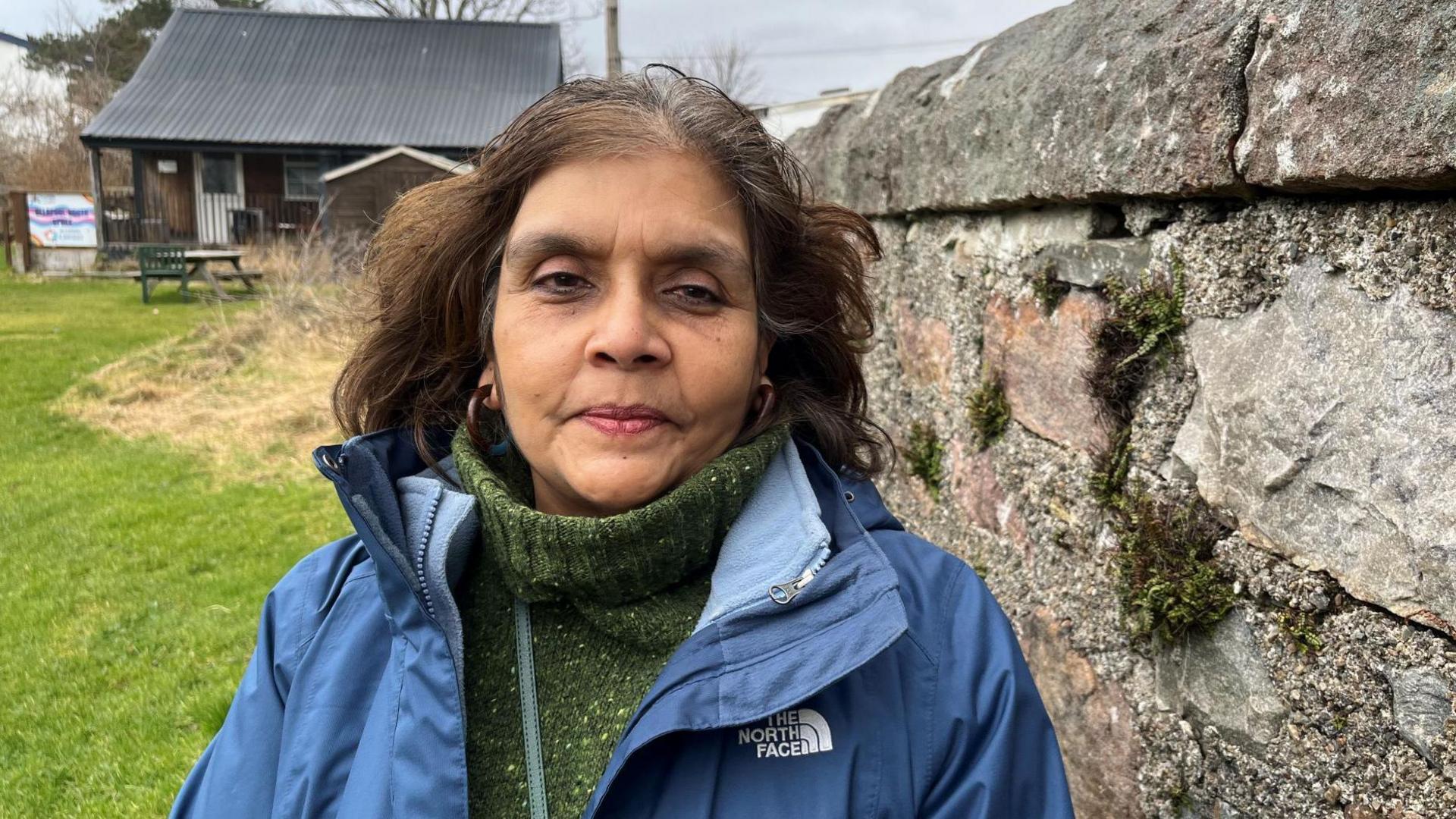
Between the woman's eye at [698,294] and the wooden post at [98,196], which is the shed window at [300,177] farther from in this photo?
the woman's eye at [698,294]

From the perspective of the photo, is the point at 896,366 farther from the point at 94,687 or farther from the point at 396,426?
the point at 94,687

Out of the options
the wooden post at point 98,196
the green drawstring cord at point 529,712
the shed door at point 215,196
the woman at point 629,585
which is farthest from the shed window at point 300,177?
the green drawstring cord at point 529,712

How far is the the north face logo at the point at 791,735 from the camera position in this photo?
1.20 metres

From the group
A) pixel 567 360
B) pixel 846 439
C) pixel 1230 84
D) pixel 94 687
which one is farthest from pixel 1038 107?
pixel 94 687

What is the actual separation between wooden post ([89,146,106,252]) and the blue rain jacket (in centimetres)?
2302

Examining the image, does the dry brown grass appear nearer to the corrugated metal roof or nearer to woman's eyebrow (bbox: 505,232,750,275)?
woman's eyebrow (bbox: 505,232,750,275)

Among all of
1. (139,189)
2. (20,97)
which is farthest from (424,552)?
(20,97)

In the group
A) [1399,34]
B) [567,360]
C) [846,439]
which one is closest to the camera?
[1399,34]

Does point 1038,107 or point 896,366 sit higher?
point 1038,107

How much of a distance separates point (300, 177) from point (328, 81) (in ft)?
7.97

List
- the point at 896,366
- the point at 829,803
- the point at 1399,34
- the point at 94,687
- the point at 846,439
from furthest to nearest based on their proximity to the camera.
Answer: the point at 94,687 < the point at 896,366 < the point at 846,439 < the point at 829,803 < the point at 1399,34

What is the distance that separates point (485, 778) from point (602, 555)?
1.08ft

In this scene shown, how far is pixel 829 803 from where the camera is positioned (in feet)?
3.82

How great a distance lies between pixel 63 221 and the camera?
20781mm
